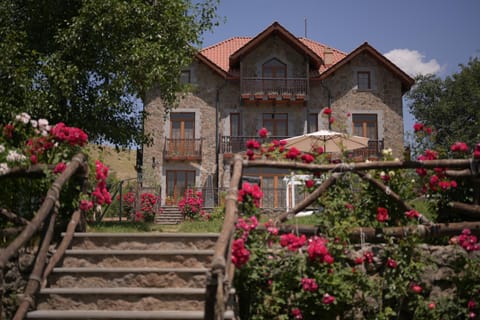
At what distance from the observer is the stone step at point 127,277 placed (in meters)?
4.64

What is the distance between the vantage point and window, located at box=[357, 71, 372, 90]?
21.5 meters

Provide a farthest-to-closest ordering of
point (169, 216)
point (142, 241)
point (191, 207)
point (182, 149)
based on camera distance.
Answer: point (182, 149) < point (169, 216) < point (191, 207) < point (142, 241)

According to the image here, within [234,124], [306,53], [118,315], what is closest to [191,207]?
[234,124]

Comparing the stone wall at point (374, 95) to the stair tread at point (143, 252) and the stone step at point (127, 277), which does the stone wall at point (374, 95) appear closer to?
the stair tread at point (143, 252)

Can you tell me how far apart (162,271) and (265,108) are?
1711 centimetres

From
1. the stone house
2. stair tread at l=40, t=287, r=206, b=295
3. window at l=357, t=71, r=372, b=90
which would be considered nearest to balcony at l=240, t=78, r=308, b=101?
the stone house

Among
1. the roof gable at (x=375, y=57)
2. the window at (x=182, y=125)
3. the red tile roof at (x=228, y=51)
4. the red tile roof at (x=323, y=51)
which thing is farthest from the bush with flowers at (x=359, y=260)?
the red tile roof at (x=323, y=51)

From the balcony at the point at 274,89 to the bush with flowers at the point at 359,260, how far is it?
49.2 feet

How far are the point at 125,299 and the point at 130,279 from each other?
31 centimetres

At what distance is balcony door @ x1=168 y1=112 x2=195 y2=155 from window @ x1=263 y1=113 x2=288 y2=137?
3.49 metres

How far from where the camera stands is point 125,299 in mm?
4371

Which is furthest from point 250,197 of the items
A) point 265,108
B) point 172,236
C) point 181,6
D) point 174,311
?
point 265,108

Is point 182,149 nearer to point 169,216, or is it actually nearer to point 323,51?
point 169,216

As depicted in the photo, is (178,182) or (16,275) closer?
(16,275)
